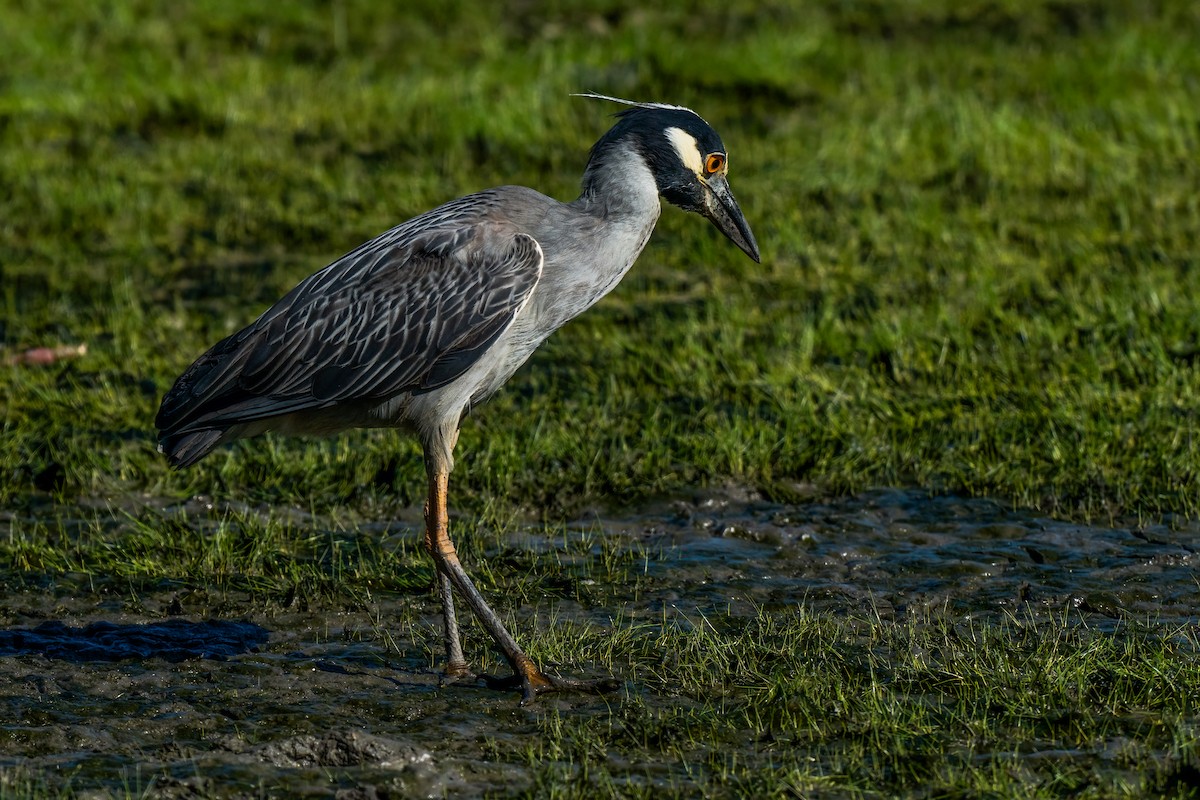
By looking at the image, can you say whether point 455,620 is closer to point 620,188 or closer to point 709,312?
point 620,188

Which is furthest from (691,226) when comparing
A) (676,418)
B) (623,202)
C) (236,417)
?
(236,417)

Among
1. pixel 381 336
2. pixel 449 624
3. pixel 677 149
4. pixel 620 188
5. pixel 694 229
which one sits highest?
pixel 677 149

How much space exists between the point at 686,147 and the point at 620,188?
0.30 meters

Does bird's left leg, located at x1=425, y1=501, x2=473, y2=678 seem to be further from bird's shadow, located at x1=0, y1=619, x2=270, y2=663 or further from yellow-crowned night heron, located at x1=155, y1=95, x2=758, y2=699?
bird's shadow, located at x1=0, y1=619, x2=270, y2=663

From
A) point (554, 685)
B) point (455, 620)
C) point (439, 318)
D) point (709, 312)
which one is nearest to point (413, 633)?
point (455, 620)

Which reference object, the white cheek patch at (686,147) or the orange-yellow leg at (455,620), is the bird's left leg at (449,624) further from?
the white cheek patch at (686,147)

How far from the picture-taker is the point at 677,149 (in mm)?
5754

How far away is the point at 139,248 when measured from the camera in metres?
9.17

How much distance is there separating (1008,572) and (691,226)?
3.77m

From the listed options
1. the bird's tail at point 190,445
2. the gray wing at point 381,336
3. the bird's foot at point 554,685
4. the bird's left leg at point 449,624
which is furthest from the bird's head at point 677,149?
the bird's foot at point 554,685

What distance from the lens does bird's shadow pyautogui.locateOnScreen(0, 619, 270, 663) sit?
5301mm

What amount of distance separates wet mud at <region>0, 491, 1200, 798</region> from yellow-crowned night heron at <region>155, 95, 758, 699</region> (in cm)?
50

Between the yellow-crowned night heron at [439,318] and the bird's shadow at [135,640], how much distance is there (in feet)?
1.82

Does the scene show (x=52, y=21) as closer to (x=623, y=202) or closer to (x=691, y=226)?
(x=691, y=226)
